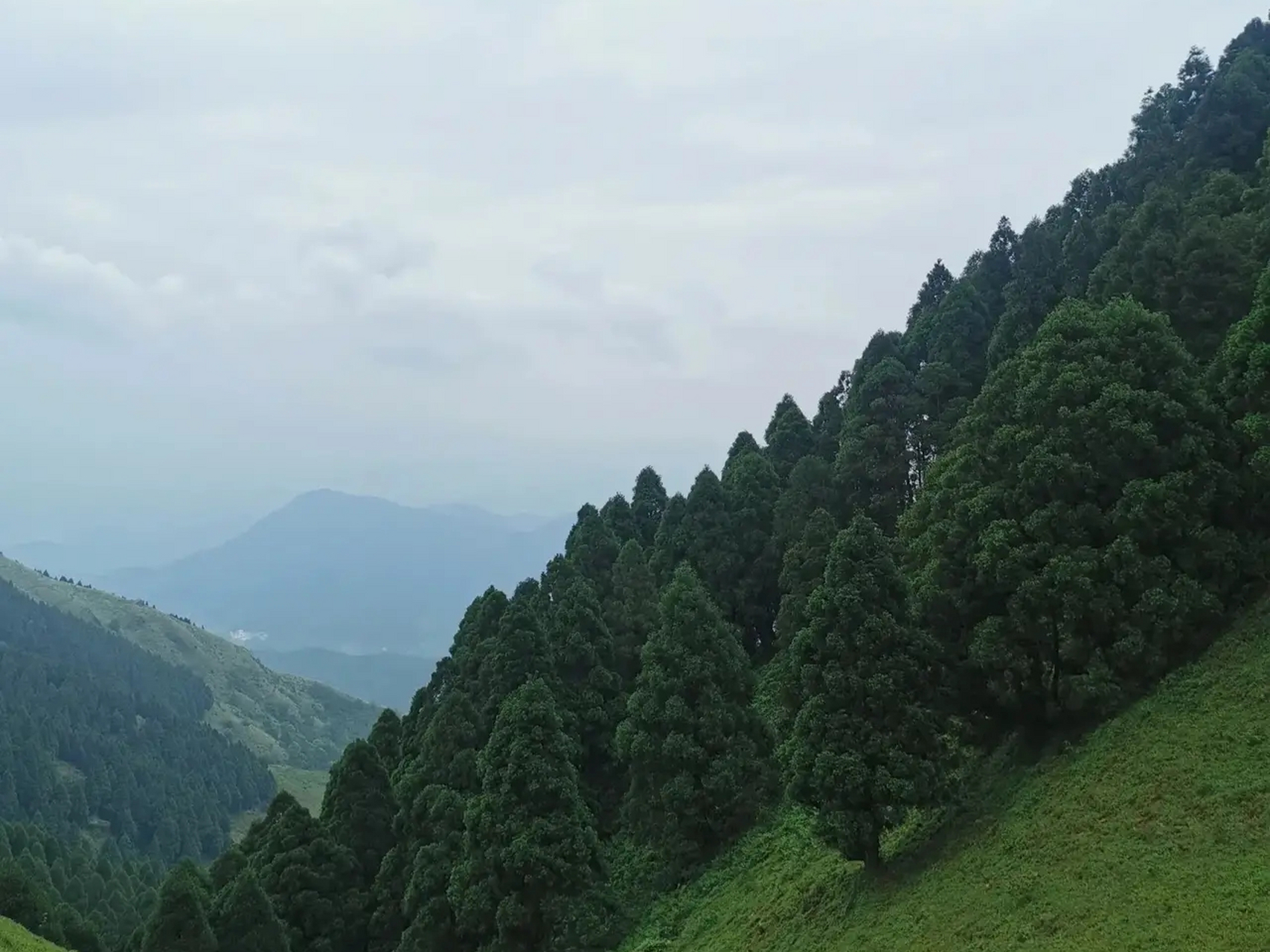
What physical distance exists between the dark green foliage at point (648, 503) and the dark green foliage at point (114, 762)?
106 m

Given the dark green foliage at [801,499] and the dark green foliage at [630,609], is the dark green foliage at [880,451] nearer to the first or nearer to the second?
the dark green foliage at [801,499]

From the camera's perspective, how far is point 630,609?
44.0 m

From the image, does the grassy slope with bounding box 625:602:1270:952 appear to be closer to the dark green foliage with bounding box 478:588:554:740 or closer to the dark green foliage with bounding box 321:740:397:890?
the dark green foliage with bounding box 478:588:554:740

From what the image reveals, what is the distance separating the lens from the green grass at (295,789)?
154000 millimetres

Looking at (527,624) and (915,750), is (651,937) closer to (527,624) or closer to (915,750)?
(915,750)

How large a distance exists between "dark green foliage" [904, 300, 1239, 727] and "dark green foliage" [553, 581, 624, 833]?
16.8m

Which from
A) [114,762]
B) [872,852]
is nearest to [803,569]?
[872,852]

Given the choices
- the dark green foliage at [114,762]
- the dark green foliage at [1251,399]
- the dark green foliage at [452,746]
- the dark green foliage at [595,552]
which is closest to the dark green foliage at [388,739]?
the dark green foliage at [452,746]

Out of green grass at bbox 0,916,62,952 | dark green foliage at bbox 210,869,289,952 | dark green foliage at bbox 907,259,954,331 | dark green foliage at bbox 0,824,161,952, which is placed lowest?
dark green foliage at bbox 0,824,161,952

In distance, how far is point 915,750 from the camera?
945 inches

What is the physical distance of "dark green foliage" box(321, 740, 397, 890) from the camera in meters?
40.3

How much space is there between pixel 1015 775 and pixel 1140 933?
7709 mm

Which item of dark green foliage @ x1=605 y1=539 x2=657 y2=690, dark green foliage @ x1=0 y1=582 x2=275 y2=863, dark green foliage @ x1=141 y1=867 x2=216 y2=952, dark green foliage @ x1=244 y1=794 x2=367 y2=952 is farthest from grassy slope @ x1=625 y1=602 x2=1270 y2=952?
dark green foliage @ x1=0 y1=582 x2=275 y2=863

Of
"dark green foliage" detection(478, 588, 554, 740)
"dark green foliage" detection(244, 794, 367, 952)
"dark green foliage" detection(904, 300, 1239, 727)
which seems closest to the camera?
"dark green foliage" detection(904, 300, 1239, 727)
